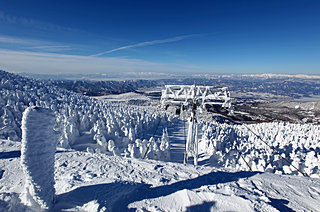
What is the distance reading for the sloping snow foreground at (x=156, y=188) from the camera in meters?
3.64

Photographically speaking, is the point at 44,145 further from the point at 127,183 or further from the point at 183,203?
the point at 183,203

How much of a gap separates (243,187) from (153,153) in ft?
31.5

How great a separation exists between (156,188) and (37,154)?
3137mm

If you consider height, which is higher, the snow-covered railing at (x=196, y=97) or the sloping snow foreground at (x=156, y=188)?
the snow-covered railing at (x=196, y=97)

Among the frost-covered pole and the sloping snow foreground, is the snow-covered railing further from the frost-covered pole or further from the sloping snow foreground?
the sloping snow foreground

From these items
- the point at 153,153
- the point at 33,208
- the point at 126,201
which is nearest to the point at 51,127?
the point at 33,208

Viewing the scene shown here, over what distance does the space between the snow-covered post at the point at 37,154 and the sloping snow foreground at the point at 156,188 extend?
0.22 m

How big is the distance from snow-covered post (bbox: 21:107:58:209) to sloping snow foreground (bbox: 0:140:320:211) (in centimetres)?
22

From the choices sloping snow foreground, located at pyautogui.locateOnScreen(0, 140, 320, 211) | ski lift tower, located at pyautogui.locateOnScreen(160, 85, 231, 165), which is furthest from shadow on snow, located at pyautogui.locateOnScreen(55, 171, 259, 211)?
ski lift tower, located at pyautogui.locateOnScreen(160, 85, 231, 165)

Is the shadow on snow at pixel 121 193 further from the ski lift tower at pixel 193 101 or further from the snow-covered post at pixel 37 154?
the ski lift tower at pixel 193 101

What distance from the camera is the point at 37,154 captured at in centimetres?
322

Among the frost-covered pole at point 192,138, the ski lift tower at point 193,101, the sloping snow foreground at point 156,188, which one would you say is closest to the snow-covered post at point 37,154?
the sloping snow foreground at point 156,188

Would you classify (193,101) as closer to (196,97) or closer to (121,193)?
(196,97)

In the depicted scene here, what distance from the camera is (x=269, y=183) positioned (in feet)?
15.9
